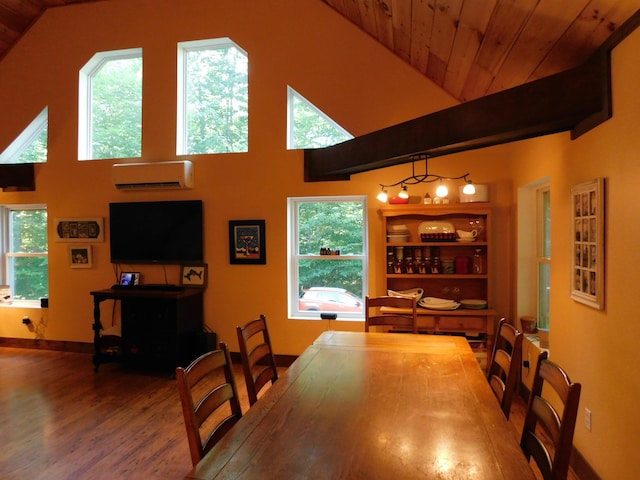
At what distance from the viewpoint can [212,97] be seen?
185 inches

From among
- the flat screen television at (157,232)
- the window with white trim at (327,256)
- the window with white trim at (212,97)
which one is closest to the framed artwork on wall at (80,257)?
the flat screen television at (157,232)

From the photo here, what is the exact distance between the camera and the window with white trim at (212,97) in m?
4.59

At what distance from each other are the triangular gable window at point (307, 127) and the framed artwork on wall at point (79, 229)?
2.53 m

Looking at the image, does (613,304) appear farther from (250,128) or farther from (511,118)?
(250,128)

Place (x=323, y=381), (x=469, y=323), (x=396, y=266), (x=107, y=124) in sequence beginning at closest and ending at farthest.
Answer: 1. (x=323, y=381)
2. (x=469, y=323)
3. (x=396, y=266)
4. (x=107, y=124)

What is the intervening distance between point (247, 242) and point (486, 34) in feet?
9.74

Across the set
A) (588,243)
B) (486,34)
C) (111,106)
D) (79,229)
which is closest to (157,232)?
(79,229)

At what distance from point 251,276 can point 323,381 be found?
278cm

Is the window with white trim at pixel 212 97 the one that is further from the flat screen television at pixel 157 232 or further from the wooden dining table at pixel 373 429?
the wooden dining table at pixel 373 429

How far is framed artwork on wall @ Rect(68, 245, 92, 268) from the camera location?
16.0 feet

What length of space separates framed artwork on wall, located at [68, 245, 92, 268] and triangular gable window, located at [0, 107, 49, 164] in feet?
4.00

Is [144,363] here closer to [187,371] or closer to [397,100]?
[187,371]

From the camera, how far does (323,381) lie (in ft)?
5.91

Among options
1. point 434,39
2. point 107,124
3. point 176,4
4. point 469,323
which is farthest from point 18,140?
point 469,323
